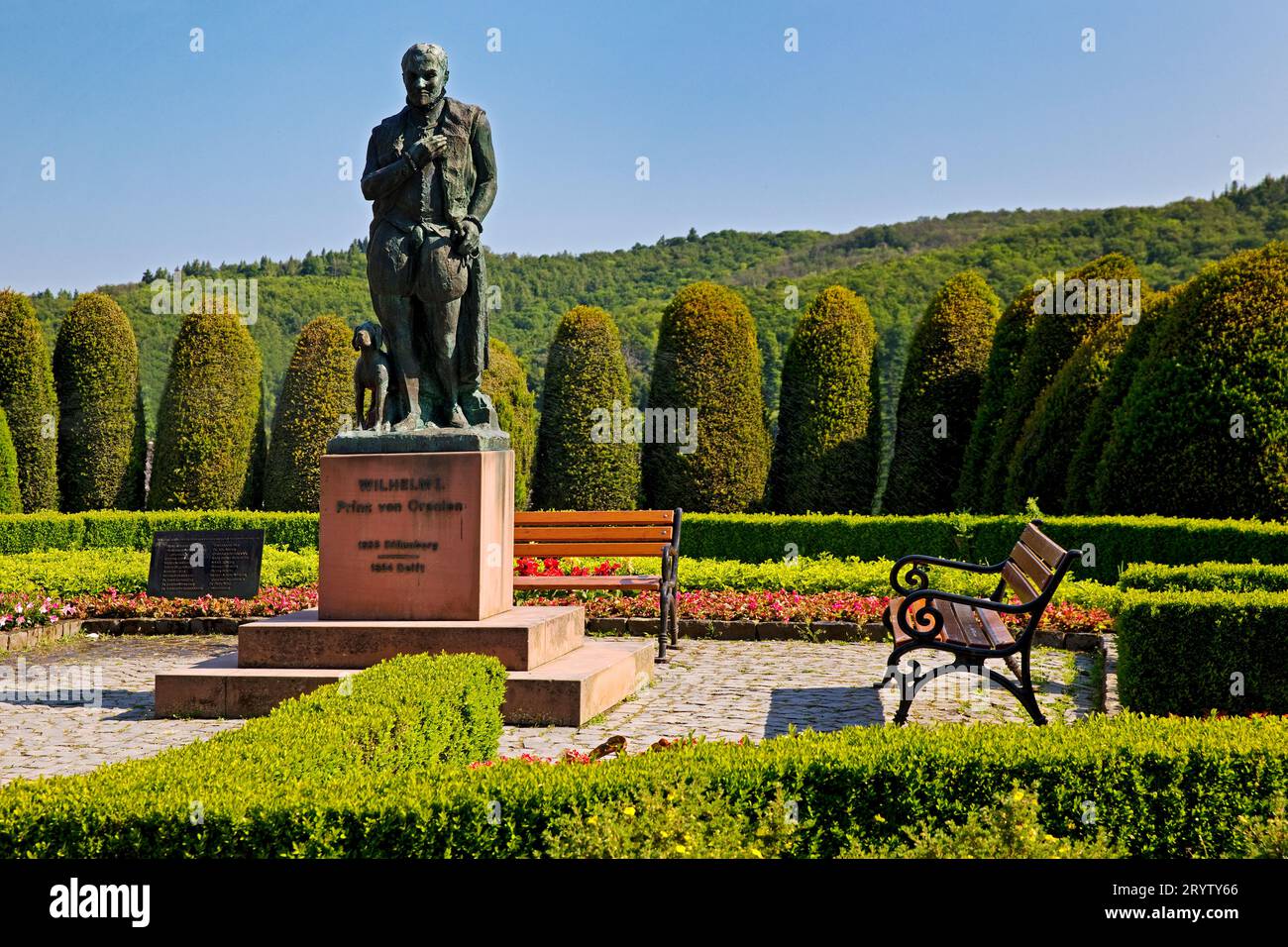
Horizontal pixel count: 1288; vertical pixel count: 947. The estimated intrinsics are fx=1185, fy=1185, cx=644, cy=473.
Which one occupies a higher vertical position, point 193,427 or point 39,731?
point 193,427

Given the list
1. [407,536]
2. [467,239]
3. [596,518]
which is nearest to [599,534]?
[596,518]

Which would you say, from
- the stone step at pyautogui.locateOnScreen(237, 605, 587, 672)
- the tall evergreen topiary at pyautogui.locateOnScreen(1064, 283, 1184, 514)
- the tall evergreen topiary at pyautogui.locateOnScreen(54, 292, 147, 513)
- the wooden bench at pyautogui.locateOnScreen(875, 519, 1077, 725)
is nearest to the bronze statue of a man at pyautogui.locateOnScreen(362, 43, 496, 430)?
the stone step at pyautogui.locateOnScreen(237, 605, 587, 672)

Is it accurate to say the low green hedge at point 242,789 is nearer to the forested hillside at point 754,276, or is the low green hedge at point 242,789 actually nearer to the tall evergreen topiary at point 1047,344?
the tall evergreen topiary at point 1047,344

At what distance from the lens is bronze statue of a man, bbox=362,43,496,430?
7.71m

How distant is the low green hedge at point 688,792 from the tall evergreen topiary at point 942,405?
49.1 feet

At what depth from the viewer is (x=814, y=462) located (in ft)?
63.7

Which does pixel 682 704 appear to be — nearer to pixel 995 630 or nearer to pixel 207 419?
pixel 995 630

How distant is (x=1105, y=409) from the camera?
48.1ft

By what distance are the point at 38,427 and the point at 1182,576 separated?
1757 cm

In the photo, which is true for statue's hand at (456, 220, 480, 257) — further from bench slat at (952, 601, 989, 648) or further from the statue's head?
bench slat at (952, 601, 989, 648)

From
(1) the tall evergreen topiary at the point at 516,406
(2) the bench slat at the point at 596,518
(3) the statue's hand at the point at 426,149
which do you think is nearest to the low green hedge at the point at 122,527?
(1) the tall evergreen topiary at the point at 516,406

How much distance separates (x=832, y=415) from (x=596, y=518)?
31.2 feet
